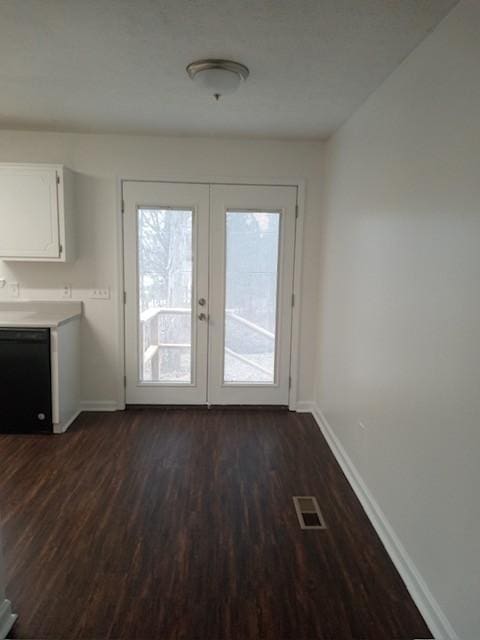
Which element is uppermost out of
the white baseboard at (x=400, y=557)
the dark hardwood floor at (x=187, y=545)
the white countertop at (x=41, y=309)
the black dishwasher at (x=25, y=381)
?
the white countertop at (x=41, y=309)

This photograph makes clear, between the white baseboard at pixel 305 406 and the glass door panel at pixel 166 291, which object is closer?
the glass door panel at pixel 166 291

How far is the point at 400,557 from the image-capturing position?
209cm

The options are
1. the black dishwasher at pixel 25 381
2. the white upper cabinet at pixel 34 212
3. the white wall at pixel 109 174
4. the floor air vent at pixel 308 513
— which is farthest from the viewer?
the white wall at pixel 109 174

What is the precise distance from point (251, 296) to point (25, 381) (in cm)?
205

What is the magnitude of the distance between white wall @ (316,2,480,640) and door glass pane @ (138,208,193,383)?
161cm

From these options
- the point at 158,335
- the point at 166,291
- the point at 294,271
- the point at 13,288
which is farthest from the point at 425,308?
the point at 13,288

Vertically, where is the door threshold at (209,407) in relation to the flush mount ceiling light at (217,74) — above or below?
below

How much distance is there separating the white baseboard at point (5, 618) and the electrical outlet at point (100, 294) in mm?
2623

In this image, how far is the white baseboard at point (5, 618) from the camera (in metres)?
1.66

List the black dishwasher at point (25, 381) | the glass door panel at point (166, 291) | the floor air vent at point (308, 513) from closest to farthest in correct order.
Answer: the floor air vent at point (308, 513)
the black dishwasher at point (25, 381)
the glass door panel at point (166, 291)

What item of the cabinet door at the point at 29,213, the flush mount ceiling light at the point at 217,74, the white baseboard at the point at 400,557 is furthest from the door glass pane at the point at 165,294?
the white baseboard at the point at 400,557

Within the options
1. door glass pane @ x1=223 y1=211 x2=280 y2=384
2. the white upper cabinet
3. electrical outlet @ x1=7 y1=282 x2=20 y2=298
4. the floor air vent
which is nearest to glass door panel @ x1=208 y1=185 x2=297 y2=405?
door glass pane @ x1=223 y1=211 x2=280 y2=384

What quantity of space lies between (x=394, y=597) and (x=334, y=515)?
2.09ft

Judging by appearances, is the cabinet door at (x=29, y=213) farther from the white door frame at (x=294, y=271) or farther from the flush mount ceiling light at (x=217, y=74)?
the flush mount ceiling light at (x=217, y=74)
